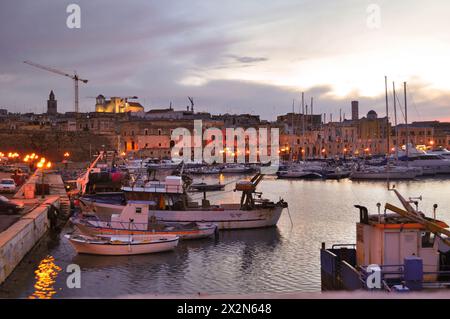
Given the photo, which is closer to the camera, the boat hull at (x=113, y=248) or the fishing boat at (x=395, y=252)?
the fishing boat at (x=395, y=252)

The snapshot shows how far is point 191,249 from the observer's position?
20625 mm

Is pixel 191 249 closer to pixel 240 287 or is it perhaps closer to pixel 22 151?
pixel 240 287

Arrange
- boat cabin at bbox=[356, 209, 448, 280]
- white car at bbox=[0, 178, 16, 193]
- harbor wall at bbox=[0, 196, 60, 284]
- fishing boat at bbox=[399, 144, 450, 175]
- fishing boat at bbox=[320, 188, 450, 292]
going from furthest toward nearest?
fishing boat at bbox=[399, 144, 450, 175] < white car at bbox=[0, 178, 16, 193] < harbor wall at bbox=[0, 196, 60, 284] < boat cabin at bbox=[356, 209, 448, 280] < fishing boat at bbox=[320, 188, 450, 292]

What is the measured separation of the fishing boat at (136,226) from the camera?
68.4 feet

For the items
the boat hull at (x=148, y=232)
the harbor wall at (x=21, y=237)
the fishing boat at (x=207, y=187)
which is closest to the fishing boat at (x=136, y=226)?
the boat hull at (x=148, y=232)

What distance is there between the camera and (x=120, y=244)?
62.2 ft

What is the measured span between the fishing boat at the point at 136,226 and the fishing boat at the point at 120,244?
3.13ft

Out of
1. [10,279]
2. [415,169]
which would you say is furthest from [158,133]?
[10,279]

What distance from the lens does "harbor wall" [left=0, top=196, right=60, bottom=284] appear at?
1482 cm
